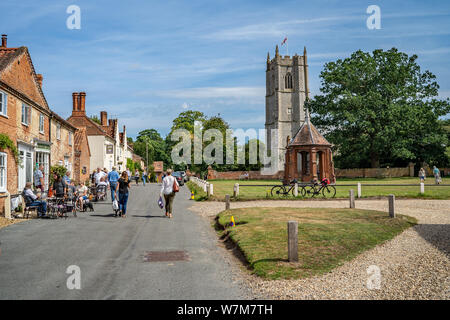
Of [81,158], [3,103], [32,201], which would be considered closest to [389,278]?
[32,201]

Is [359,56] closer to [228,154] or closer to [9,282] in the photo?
[228,154]

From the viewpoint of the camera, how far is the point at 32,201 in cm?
1590

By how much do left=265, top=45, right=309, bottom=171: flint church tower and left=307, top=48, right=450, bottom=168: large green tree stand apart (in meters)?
38.3

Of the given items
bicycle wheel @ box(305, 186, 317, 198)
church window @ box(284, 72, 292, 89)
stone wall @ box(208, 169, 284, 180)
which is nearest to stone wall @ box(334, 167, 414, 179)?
stone wall @ box(208, 169, 284, 180)

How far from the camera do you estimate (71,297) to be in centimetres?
610

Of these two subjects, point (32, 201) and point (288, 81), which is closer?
point (32, 201)

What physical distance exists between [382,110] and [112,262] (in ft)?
161

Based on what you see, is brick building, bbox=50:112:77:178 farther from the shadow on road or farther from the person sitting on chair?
the shadow on road

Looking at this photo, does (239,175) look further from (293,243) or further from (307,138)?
(293,243)

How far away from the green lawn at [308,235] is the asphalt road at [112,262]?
72 centimetres

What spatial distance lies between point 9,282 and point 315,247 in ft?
20.1

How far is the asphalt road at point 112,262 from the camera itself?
6461 millimetres

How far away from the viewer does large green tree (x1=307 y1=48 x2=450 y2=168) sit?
51469 mm
